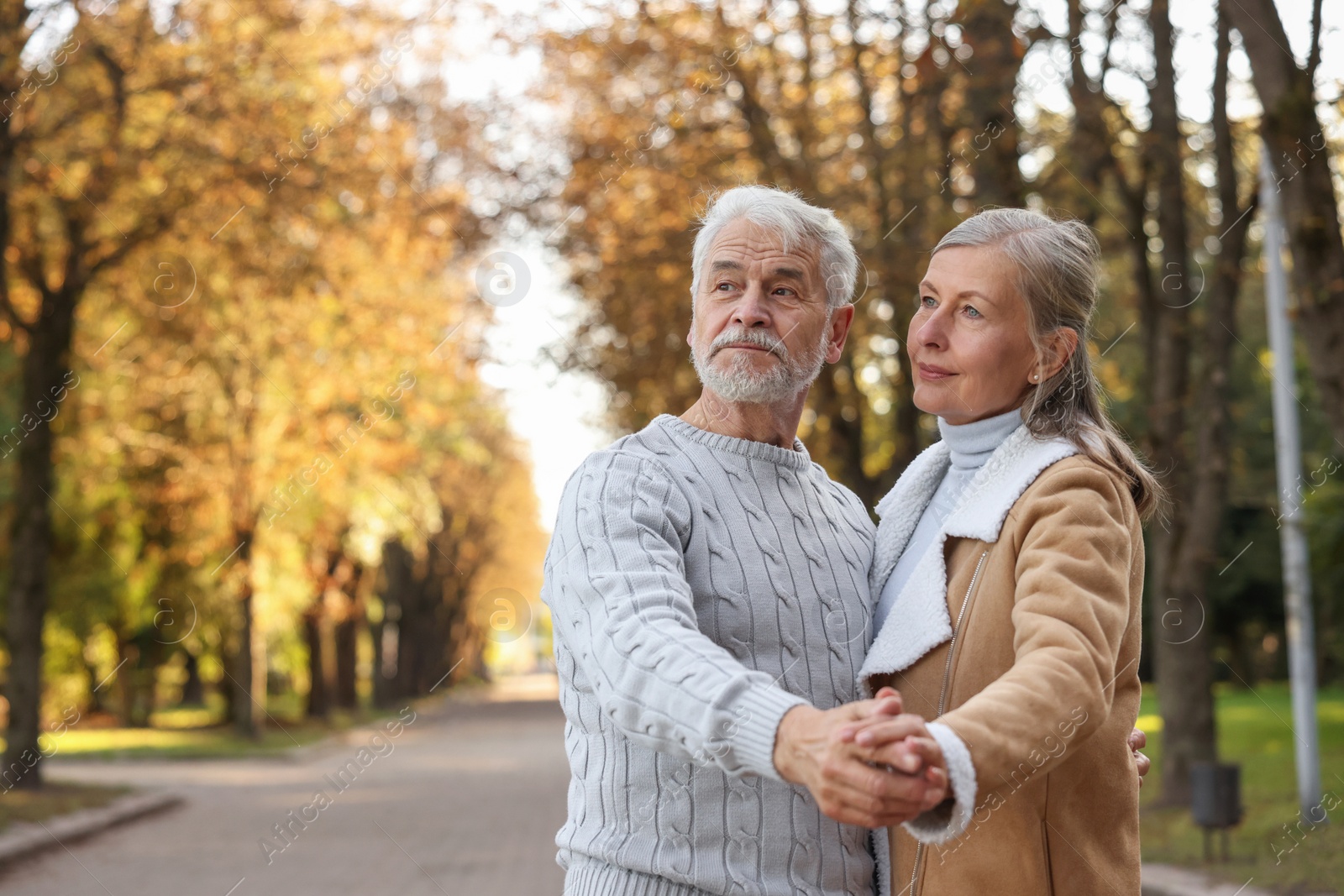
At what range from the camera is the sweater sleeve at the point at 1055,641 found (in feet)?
6.77

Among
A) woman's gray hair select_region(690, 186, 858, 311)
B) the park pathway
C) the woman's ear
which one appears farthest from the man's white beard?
the park pathway

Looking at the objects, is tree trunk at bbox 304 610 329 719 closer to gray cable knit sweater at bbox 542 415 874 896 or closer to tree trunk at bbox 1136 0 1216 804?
tree trunk at bbox 1136 0 1216 804

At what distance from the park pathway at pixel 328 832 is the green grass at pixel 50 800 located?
0.60 metres

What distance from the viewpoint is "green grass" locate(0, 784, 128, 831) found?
13.9 metres

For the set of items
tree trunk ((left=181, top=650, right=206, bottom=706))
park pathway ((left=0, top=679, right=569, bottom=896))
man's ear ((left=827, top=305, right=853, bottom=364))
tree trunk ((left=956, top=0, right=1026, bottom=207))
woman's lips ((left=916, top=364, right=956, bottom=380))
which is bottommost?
tree trunk ((left=181, top=650, right=206, bottom=706))

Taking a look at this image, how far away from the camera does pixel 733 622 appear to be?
266 cm

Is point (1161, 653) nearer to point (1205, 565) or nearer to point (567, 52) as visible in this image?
point (1205, 565)

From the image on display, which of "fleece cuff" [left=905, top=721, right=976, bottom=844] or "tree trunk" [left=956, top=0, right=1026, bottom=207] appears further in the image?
"tree trunk" [left=956, top=0, right=1026, bottom=207]

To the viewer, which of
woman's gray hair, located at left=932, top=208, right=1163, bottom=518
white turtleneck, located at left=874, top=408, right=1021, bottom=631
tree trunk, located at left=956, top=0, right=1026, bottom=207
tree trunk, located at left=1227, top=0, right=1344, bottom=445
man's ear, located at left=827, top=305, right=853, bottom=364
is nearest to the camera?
woman's gray hair, located at left=932, top=208, right=1163, bottom=518

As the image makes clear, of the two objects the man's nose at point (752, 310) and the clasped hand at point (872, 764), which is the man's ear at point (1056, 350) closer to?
the man's nose at point (752, 310)

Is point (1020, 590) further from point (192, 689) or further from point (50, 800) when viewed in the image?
point (192, 689)

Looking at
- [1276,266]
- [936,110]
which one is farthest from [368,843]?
[1276,266]

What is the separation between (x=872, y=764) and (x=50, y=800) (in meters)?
15.5

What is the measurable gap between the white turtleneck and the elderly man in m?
0.08
